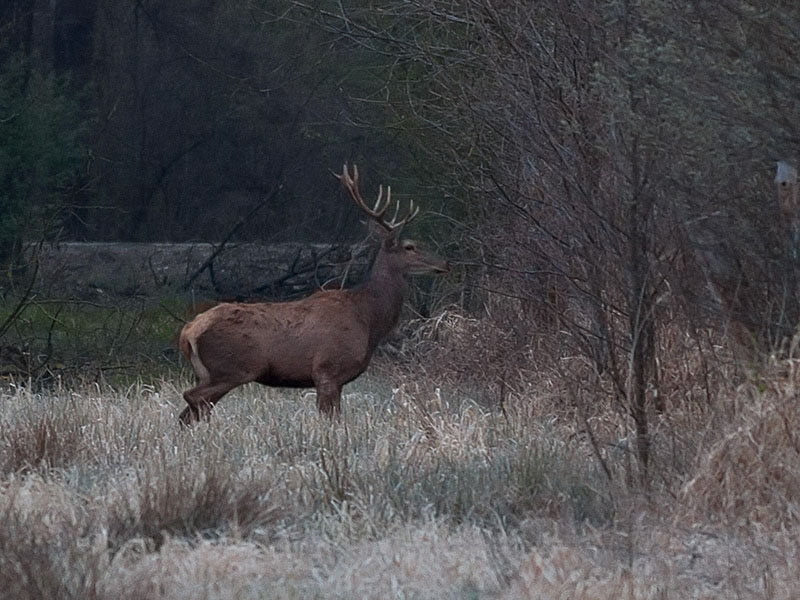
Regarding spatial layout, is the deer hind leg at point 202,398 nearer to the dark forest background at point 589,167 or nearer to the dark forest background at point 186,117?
the dark forest background at point 589,167

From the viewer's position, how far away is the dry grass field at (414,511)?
5.51 meters

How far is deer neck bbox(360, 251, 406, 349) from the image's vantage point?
11.0 m

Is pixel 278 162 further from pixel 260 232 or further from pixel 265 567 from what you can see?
pixel 265 567

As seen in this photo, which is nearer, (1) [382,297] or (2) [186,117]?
(1) [382,297]

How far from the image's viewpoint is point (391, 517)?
21.9 ft

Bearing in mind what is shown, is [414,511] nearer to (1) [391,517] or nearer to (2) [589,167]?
(1) [391,517]

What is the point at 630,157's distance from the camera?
23.0ft

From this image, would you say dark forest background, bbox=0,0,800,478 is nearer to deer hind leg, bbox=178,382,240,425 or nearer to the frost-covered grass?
the frost-covered grass

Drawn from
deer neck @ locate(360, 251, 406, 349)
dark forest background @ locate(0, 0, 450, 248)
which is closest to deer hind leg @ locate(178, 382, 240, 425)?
deer neck @ locate(360, 251, 406, 349)

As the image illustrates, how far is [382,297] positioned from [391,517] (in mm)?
4587

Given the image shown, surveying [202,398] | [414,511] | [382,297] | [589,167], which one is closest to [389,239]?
[382,297]

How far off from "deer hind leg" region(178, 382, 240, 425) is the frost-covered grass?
1.37 metres

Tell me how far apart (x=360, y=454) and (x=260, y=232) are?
21421mm

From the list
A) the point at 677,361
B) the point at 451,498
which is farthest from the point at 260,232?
the point at 451,498
